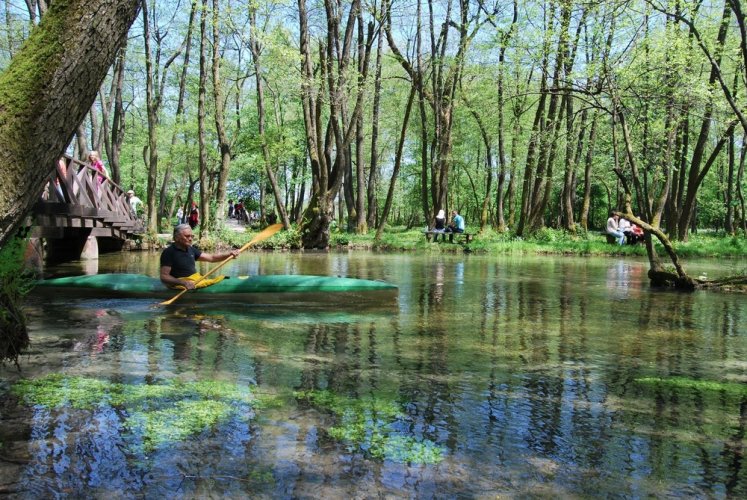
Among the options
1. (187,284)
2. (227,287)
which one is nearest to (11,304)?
(187,284)

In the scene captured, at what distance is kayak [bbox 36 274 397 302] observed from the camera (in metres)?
9.41

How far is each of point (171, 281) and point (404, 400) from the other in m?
5.58

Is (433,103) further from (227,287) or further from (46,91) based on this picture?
(46,91)

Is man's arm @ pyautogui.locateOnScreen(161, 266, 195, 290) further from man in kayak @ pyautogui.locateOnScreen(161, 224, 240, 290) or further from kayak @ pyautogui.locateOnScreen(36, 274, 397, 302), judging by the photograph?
kayak @ pyautogui.locateOnScreen(36, 274, 397, 302)

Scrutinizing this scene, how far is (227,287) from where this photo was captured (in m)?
9.39

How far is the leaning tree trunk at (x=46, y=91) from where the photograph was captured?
10.5ft

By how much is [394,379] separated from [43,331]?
4.35 metres

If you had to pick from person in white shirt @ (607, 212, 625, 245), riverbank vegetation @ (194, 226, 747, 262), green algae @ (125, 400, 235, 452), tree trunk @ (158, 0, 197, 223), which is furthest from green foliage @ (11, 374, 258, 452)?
person in white shirt @ (607, 212, 625, 245)

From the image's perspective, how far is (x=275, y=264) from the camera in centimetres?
1727

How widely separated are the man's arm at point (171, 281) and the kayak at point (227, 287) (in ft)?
0.33

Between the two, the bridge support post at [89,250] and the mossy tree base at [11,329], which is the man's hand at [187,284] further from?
the bridge support post at [89,250]

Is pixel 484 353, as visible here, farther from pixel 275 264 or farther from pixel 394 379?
pixel 275 264

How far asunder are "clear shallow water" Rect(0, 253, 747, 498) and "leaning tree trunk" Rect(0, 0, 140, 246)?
1.43 meters

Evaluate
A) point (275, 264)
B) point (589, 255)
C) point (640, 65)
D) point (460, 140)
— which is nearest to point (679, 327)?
point (640, 65)
